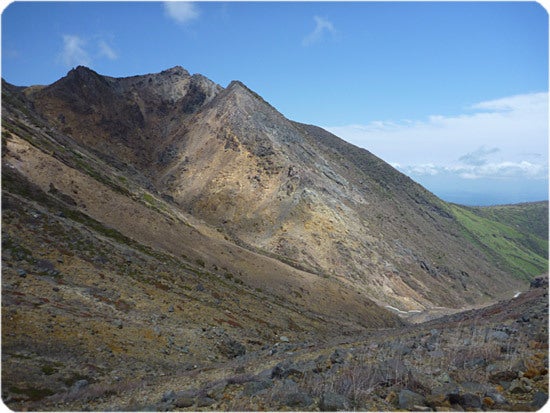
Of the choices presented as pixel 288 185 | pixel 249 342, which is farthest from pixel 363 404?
pixel 288 185

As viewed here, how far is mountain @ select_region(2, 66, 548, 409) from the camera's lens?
17344mm

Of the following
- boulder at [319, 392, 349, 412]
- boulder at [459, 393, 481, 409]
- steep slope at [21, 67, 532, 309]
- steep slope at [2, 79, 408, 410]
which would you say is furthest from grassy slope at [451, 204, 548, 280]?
boulder at [319, 392, 349, 412]

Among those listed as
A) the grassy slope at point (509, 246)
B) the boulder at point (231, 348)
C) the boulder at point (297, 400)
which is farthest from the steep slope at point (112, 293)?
the grassy slope at point (509, 246)

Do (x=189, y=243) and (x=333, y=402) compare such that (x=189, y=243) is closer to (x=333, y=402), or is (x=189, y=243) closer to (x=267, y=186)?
(x=333, y=402)

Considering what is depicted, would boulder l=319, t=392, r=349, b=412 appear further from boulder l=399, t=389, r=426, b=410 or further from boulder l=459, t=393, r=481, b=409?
boulder l=459, t=393, r=481, b=409

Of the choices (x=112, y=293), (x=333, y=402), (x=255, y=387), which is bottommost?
(x=112, y=293)

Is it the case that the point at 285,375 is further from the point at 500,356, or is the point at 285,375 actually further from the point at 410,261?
the point at 410,261

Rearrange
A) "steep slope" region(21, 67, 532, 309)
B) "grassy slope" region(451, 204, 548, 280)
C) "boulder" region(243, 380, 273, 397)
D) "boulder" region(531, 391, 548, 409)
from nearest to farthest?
"boulder" region(531, 391, 548, 409) < "boulder" region(243, 380, 273, 397) < "steep slope" region(21, 67, 532, 309) < "grassy slope" region(451, 204, 548, 280)

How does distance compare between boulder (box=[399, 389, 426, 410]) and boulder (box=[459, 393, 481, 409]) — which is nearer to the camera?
boulder (box=[459, 393, 481, 409])

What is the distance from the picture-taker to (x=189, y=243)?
1591 inches

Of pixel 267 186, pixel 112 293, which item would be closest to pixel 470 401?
pixel 112 293

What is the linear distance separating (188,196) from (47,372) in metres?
66.9

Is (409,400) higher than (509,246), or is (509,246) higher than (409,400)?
A: (509,246)

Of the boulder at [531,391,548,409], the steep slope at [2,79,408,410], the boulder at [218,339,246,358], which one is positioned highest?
the boulder at [531,391,548,409]
